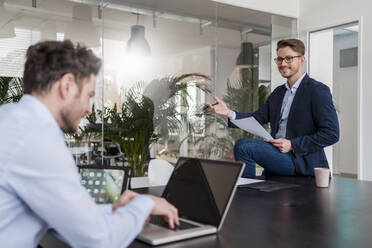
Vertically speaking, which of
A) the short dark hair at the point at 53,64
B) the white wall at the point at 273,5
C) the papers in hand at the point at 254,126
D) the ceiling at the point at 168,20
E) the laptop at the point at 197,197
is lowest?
the laptop at the point at 197,197

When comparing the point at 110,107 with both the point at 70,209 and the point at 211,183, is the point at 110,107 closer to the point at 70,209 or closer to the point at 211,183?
the point at 211,183

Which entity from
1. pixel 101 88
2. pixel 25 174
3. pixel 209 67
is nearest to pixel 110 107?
pixel 101 88

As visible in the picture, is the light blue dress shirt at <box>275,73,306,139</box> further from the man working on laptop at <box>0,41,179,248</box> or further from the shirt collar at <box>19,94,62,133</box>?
the shirt collar at <box>19,94,62,133</box>

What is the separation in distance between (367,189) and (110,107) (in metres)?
2.91

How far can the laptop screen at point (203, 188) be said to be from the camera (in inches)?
43.6

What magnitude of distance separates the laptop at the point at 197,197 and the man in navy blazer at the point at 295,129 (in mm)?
1352

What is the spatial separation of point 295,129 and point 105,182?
182 cm

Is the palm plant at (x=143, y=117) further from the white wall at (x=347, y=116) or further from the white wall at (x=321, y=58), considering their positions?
the white wall at (x=347, y=116)

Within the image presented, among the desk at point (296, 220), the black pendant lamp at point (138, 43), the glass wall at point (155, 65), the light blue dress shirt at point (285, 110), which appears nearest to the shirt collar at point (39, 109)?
the desk at point (296, 220)

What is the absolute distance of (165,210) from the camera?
0.99 m

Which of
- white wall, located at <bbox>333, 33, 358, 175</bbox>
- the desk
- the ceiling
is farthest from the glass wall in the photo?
white wall, located at <bbox>333, 33, 358, 175</bbox>

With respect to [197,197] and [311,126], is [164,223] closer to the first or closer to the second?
[197,197]

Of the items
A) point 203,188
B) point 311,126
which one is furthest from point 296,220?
point 311,126

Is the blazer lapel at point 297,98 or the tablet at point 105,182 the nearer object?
the tablet at point 105,182
